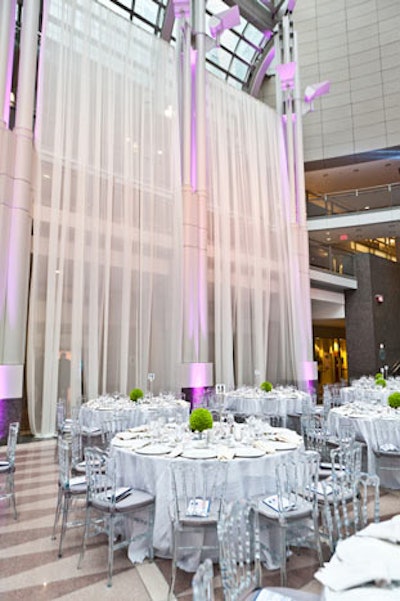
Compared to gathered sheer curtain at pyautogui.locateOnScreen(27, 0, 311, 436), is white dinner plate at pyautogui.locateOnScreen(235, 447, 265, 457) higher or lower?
lower

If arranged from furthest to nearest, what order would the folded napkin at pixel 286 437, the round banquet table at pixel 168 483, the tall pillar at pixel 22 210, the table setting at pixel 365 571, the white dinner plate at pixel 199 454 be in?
1. the tall pillar at pixel 22 210
2. the folded napkin at pixel 286 437
3. the white dinner plate at pixel 199 454
4. the round banquet table at pixel 168 483
5. the table setting at pixel 365 571

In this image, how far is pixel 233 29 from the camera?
1459 cm

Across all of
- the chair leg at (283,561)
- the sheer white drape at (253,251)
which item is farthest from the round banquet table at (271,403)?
the chair leg at (283,561)

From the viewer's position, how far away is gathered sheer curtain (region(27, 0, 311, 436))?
7.74 metres

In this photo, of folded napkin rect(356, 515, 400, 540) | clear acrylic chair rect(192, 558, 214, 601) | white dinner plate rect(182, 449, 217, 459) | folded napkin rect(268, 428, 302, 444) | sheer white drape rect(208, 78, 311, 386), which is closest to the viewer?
clear acrylic chair rect(192, 558, 214, 601)

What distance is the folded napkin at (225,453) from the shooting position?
3.14 m

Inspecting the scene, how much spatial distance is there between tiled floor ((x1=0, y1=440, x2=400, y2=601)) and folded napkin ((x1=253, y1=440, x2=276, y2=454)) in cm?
76

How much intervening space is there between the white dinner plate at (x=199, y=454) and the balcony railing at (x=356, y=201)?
1257cm

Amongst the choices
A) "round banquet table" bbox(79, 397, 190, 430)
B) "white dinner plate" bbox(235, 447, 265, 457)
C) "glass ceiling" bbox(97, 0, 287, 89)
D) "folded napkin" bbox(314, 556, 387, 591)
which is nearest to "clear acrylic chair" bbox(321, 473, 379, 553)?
"white dinner plate" bbox(235, 447, 265, 457)

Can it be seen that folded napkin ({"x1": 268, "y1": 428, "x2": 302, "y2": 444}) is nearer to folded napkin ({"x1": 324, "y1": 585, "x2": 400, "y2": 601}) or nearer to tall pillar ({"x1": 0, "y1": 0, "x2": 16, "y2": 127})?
folded napkin ({"x1": 324, "y1": 585, "x2": 400, "y2": 601})

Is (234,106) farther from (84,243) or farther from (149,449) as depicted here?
(149,449)

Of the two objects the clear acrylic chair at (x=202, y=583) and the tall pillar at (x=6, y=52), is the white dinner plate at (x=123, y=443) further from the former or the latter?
the tall pillar at (x=6, y=52)

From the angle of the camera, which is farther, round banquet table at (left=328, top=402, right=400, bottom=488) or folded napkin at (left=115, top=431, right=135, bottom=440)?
round banquet table at (left=328, top=402, right=400, bottom=488)

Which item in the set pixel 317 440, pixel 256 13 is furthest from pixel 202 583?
pixel 256 13
